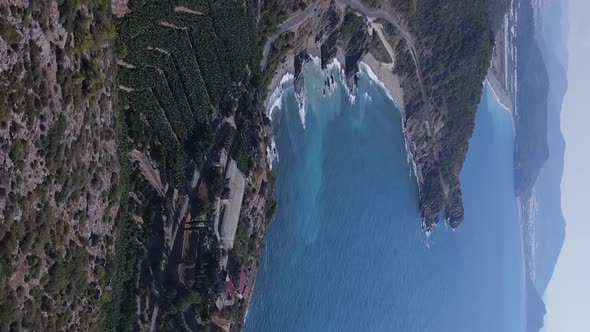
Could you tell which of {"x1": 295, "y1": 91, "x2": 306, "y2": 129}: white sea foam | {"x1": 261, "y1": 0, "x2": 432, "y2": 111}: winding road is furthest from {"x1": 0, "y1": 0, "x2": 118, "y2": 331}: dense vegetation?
{"x1": 295, "y1": 91, "x2": 306, "y2": 129}: white sea foam

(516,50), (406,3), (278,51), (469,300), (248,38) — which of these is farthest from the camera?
(516,50)

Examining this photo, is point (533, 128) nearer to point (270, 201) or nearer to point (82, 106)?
point (270, 201)

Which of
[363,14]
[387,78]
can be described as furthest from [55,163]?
[387,78]

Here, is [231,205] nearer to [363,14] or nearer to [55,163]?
[55,163]

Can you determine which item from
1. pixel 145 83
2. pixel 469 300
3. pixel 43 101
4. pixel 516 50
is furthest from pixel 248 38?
pixel 516 50

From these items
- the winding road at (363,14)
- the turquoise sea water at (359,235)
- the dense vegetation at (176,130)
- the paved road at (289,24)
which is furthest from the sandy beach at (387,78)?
the dense vegetation at (176,130)

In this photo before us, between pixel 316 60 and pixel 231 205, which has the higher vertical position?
pixel 316 60
